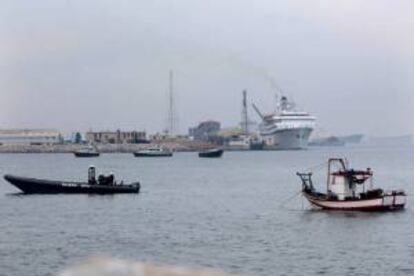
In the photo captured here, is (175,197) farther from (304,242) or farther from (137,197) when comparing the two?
(304,242)

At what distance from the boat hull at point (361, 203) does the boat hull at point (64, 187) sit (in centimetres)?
1824

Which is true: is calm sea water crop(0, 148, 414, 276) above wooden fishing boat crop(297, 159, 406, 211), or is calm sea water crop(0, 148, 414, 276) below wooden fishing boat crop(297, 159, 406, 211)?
below

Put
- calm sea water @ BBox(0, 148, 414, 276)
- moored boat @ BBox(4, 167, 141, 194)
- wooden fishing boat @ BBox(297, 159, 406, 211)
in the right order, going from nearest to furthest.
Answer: calm sea water @ BBox(0, 148, 414, 276) → wooden fishing boat @ BBox(297, 159, 406, 211) → moored boat @ BBox(4, 167, 141, 194)

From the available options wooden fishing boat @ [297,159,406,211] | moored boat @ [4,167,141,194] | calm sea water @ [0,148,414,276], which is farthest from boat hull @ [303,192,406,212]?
moored boat @ [4,167,141,194]

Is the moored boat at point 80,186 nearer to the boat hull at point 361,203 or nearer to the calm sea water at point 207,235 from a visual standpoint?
the calm sea water at point 207,235

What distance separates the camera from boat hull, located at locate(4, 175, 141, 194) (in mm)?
62625

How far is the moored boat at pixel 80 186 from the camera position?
62609 millimetres

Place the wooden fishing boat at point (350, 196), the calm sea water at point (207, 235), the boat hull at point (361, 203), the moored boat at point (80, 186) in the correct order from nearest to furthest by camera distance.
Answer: the calm sea water at point (207, 235) < the wooden fishing boat at point (350, 196) < the boat hull at point (361, 203) < the moored boat at point (80, 186)

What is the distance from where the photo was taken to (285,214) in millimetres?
50406

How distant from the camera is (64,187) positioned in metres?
64.3

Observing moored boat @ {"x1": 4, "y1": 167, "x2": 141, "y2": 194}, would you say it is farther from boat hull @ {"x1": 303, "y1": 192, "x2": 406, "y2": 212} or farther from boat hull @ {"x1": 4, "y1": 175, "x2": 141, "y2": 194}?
boat hull @ {"x1": 303, "y1": 192, "x2": 406, "y2": 212}

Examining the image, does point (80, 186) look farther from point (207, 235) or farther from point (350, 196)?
point (207, 235)

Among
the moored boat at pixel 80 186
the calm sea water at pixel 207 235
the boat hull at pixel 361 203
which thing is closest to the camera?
the calm sea water at pixel 207 235

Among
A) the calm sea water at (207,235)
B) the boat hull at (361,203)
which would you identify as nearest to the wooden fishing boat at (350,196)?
the boat hull at (361,203)
